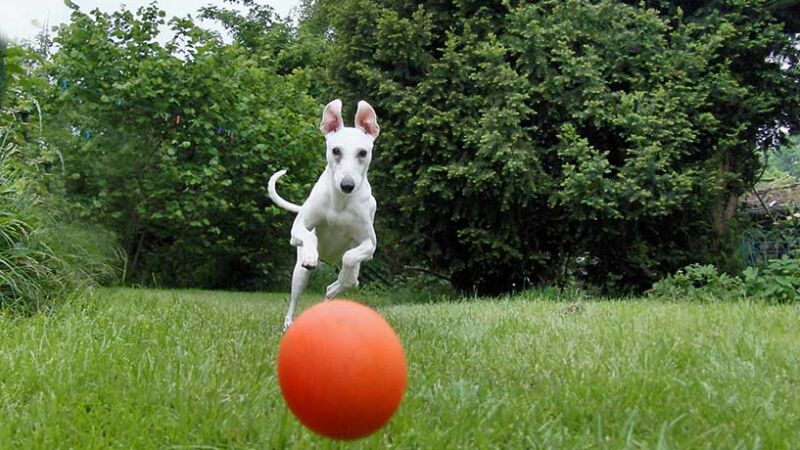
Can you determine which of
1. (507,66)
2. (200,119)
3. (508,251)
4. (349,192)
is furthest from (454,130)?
(349,192)

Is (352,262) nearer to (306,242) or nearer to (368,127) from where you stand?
(306,242)

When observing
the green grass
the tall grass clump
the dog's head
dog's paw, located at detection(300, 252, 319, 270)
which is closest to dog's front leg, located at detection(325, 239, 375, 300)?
dog's paw, located at detection(300, 252, 319, 270)

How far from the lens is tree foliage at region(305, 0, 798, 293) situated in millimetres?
8805

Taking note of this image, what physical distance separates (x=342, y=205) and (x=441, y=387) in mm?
2154

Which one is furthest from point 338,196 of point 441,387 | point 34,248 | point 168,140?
point 168,140

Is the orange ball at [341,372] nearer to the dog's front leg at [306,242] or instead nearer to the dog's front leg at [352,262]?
the dog's front leg at [306,242]

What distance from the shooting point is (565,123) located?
9.09m

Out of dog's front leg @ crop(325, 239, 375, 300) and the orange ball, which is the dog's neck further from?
the orange ball

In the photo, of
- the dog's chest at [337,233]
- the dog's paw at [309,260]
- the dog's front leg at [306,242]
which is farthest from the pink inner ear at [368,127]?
the dog's paw at [309,260]

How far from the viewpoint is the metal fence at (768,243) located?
417 inches

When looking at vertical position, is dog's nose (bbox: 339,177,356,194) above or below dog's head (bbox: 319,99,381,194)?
below

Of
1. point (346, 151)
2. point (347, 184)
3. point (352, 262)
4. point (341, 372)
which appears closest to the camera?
point (341, 372)

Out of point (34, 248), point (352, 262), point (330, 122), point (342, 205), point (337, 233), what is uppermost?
point (330, 122)

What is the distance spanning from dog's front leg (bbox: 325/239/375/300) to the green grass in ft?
2.08
